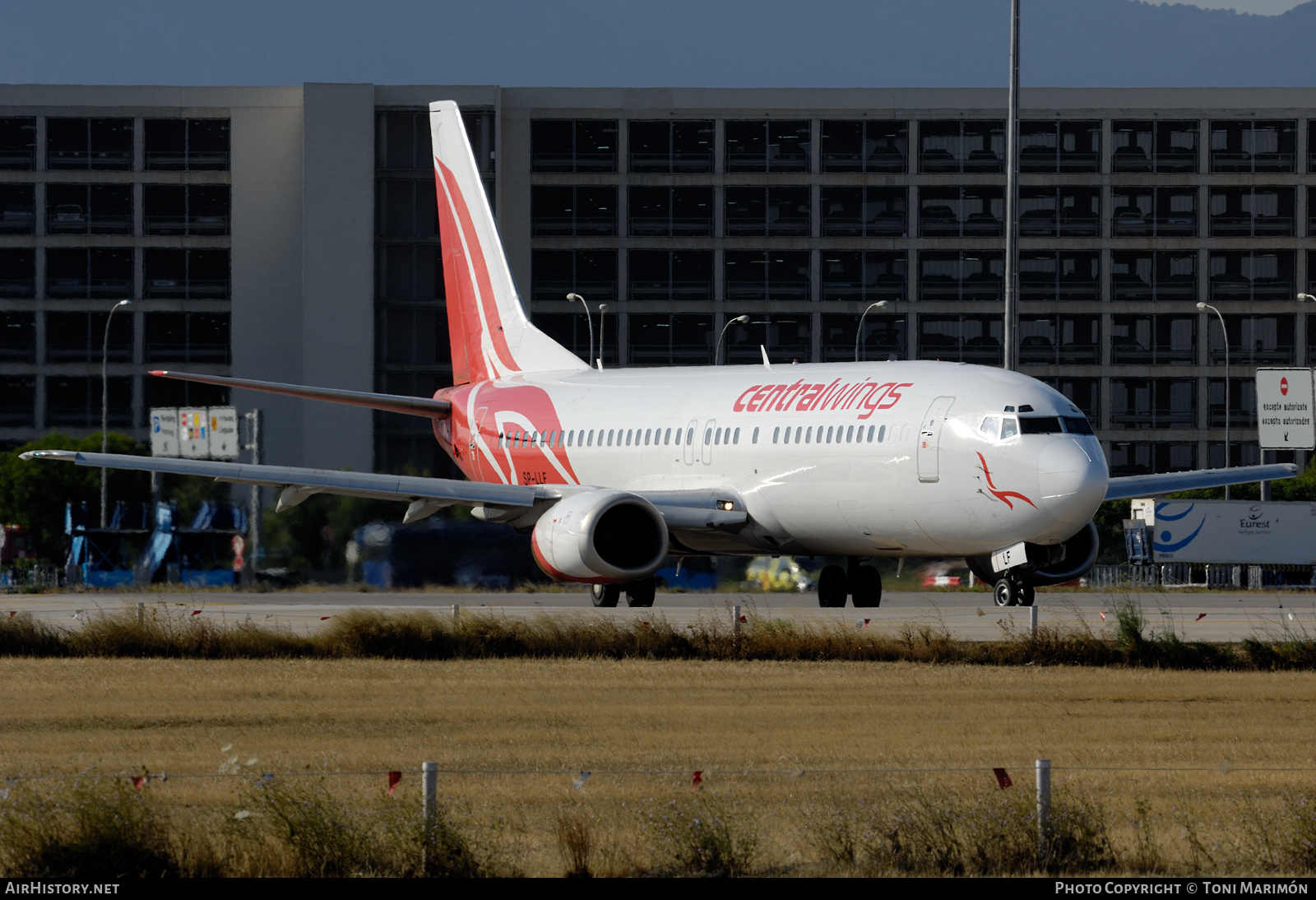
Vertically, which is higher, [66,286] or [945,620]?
[66,286]

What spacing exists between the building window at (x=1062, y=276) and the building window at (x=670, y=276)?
17.7 meters

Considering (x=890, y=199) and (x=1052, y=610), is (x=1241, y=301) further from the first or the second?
(x=1052, y=610)

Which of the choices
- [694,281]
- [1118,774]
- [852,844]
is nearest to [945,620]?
[1118,774]

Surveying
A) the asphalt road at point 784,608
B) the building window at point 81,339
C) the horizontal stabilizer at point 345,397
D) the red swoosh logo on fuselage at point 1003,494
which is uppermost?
the building window at point 81,339

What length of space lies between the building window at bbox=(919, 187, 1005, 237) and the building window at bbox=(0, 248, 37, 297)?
160 ft

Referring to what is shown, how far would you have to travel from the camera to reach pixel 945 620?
32.2 meters

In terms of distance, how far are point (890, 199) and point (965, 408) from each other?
73451mm

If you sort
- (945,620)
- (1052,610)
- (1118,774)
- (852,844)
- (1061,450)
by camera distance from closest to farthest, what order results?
(852,844)
(1118,774)
(1061,450)
(945,620)
(1052,610)

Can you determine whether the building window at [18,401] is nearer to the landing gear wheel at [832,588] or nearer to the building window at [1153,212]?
the building window at [1153,212]

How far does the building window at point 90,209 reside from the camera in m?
101

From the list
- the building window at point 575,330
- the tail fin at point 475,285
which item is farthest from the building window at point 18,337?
the tail fin at point 475,285

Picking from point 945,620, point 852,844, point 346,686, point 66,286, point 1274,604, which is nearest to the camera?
point 852,844

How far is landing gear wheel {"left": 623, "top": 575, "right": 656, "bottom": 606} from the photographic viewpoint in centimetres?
3634

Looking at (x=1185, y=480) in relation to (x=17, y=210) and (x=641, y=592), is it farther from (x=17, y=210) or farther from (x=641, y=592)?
(x=17, y=210)
